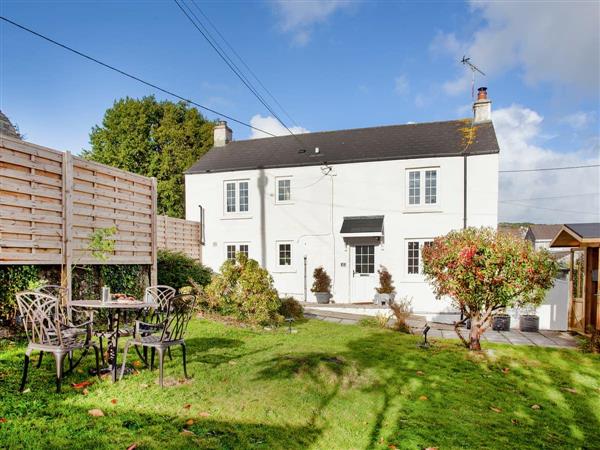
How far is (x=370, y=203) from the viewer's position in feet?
61.2

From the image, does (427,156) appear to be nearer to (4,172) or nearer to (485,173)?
(485,173)

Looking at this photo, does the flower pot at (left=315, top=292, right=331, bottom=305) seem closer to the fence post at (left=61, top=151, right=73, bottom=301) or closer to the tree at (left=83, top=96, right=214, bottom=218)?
the fence post at (left=61, top=151, right=73, bottom=301)

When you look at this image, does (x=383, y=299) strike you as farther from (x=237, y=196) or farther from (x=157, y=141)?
(x=157, y=141)

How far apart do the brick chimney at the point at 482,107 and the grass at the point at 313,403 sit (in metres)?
13.8

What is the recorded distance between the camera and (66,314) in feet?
24.3

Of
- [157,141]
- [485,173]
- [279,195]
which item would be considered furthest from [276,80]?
[157,141]

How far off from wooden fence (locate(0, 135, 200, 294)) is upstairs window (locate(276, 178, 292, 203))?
9118 mm

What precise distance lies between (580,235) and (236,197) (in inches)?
588

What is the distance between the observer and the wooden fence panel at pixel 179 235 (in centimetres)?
1700

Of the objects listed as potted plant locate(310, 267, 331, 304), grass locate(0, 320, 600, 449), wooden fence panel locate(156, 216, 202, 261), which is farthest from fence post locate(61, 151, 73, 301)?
potted plant locate(310, 267, 331, 304)

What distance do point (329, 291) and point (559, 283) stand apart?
9.28 metres

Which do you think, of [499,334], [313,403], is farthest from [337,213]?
[313,403]

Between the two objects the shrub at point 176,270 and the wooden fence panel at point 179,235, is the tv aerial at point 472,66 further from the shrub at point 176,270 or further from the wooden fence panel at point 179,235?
the shrub at point 176,270

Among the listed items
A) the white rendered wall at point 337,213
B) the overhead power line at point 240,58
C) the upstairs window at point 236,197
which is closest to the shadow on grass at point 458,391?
the white rendered wall at point 337,213
